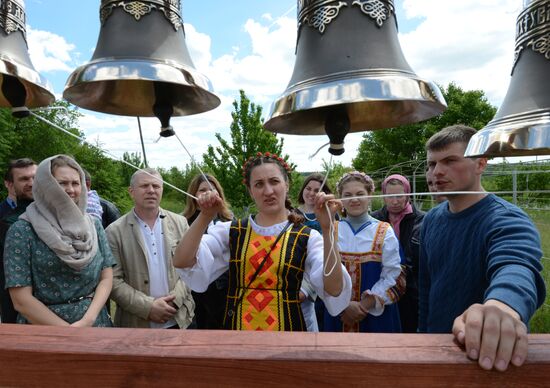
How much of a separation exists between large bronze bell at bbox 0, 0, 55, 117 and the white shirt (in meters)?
2.00

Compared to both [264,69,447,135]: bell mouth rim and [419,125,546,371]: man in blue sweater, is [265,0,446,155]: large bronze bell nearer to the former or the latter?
[264,69,447,135]: bell mouth rim

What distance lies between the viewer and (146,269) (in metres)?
3.13

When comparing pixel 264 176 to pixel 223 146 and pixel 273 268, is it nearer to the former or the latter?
pixel 273 268

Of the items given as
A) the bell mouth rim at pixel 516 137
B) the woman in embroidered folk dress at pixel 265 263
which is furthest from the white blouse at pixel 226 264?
the bell mouth rim at pixel 516 137

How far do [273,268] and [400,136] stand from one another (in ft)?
104

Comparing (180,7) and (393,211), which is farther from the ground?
(180,7)

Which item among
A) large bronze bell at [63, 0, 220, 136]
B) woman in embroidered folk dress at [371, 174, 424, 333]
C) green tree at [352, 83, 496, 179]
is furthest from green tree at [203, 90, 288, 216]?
green tree at [352, 83, 496, 179]

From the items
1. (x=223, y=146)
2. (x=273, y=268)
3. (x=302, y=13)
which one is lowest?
(x=273, y=268)

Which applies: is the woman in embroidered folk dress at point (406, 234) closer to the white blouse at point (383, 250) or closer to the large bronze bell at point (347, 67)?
the white blouse at point (383, 250)

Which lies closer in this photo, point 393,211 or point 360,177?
point 360,177

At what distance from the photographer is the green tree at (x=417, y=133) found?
2817 centimetres

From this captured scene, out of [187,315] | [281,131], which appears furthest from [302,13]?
[187,315]

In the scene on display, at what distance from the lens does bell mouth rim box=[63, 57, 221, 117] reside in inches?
43.5

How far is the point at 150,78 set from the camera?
1091 millimetres
